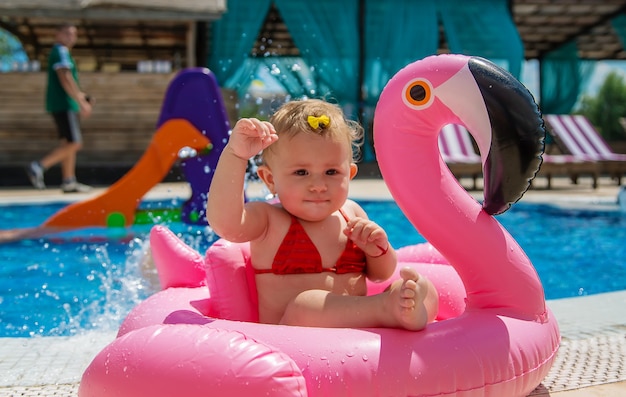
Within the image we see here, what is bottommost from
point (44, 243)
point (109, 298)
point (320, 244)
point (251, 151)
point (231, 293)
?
point (44, 243)

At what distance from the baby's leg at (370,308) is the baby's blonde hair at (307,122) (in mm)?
447

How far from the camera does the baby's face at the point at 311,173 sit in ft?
6.03

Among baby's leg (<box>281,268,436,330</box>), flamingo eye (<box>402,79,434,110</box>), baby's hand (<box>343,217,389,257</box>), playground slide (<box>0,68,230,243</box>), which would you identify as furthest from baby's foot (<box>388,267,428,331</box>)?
playground slide (<box>0,68,230,243</box>)

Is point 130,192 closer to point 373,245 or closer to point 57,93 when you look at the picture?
point 57,93

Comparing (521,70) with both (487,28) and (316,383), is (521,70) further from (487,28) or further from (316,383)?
(316,383)

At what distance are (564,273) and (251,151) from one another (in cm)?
333

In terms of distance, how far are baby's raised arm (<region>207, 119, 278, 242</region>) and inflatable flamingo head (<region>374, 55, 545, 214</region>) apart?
0.43 m

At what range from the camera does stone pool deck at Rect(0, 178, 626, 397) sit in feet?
6.02

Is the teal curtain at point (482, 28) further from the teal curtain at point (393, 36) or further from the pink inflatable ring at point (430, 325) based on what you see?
the pink inflatable ring at point (430, 325)

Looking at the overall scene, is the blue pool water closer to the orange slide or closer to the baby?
the orange slide

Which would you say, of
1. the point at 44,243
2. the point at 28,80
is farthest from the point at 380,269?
the point at 28,80

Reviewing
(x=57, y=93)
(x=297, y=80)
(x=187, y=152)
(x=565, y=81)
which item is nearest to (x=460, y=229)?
(x=187, y=152)

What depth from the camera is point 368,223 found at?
6.06 ft

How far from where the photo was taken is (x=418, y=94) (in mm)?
1873
